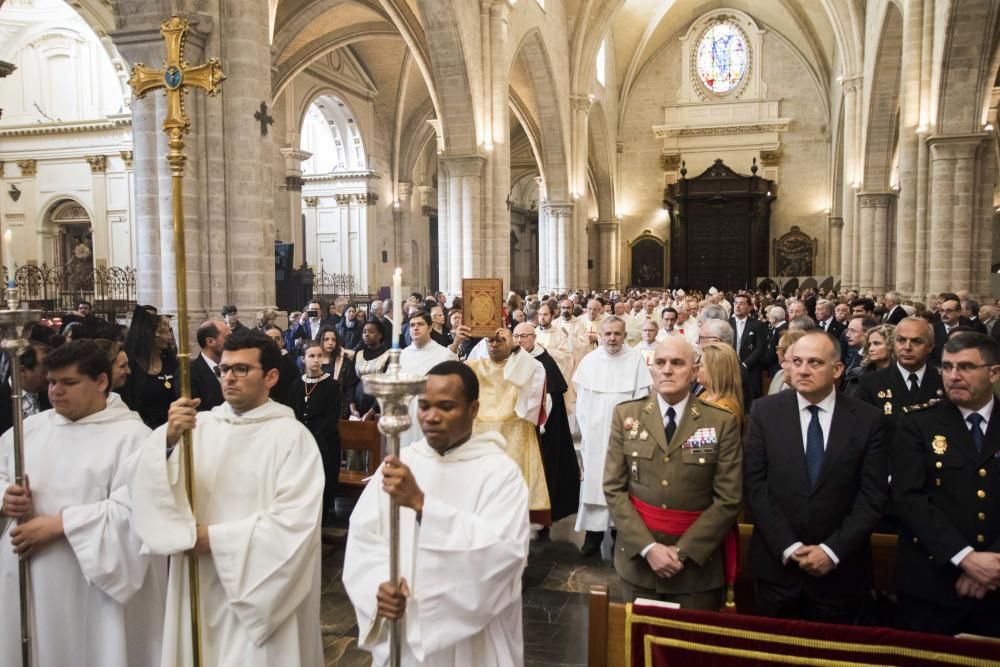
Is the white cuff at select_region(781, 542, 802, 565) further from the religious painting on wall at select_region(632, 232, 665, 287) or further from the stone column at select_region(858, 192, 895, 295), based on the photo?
the religious painting on wall at select_region(632, 232, 665, 287)

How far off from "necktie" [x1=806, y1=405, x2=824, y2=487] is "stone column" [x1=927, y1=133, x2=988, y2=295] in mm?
12472

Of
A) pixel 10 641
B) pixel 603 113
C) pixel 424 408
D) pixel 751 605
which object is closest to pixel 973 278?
pixel 751 605

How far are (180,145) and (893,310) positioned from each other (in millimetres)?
9870

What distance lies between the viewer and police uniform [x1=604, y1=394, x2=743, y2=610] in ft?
10.9

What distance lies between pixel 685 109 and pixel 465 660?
114ft

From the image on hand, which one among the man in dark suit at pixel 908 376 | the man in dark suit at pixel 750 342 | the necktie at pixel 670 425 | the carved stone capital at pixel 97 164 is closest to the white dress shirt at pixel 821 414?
the necktie at pixel 670 425

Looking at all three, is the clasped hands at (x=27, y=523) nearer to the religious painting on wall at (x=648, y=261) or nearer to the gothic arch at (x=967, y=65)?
the gothic arch at (x=967, y=65)

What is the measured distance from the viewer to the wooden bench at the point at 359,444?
20.2ft

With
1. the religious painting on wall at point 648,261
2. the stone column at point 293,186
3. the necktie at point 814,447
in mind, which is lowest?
the necktie at point 814,447

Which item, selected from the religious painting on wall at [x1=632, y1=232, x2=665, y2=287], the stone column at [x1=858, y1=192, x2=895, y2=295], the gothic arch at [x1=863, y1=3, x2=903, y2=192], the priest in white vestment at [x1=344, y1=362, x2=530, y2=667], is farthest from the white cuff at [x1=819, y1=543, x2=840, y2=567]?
the religious painting on wall at [x1=632, y1=232, x2=665, y2=287]

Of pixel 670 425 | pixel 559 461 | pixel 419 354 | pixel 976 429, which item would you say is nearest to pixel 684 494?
pixel 670 425

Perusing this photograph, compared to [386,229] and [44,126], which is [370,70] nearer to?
[386,229]

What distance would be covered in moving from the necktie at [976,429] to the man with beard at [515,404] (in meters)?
3.03

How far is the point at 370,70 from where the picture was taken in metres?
26.6
